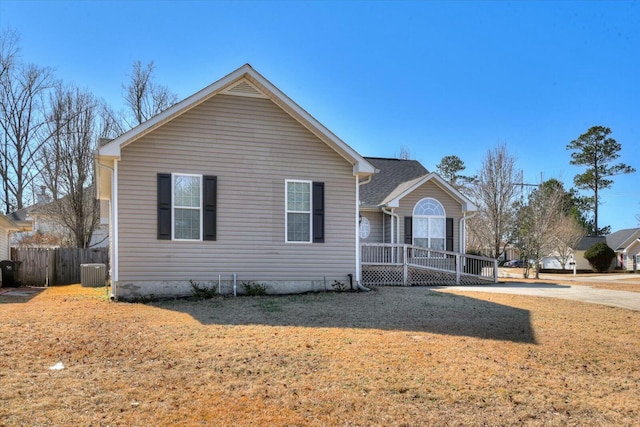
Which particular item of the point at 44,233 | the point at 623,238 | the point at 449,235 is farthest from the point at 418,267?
the point at 623,238

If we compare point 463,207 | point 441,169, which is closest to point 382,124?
point 463,207

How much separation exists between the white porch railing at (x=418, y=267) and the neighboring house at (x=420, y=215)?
682 millimetres

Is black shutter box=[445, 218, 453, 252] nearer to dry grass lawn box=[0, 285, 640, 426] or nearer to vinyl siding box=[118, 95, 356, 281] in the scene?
vinyl siding box=[118, 95, 356, 281]

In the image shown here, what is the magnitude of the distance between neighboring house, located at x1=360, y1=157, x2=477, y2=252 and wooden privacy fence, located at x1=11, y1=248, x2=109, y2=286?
10555 millimetres

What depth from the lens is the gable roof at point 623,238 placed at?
43.5 meters

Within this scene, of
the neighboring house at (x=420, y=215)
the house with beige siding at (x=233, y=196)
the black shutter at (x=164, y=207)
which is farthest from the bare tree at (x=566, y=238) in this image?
the black shutter at (x=164, y=207)

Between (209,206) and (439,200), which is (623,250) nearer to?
(439,200)

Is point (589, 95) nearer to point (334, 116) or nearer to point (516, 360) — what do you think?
point (334, 116)

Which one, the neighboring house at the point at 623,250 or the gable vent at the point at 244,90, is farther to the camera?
the neighboring house at the point at 623,250

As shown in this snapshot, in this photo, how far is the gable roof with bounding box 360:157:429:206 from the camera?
18547 mm

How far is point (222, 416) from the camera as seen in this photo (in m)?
3.97

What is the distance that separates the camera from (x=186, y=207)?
11141 millimetres

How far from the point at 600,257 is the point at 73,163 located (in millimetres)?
40355

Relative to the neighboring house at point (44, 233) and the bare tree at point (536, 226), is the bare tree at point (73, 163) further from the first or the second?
the bare tree at point (536, 226)
